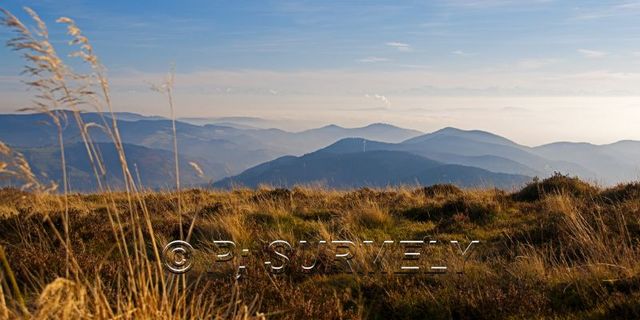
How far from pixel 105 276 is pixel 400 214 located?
24.2 ft

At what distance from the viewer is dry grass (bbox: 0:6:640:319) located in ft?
13.1

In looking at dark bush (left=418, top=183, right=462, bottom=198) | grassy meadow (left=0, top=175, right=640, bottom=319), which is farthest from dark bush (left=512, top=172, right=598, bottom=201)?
dark bush (left=418, top=183, right=462, bottom=198)

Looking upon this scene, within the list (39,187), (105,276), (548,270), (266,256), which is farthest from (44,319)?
(548,270)

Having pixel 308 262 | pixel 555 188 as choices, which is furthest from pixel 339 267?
pixel 555 188

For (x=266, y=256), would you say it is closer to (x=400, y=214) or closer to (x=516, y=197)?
(x=400, y=214)

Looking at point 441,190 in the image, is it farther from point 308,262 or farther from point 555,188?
point 308,262

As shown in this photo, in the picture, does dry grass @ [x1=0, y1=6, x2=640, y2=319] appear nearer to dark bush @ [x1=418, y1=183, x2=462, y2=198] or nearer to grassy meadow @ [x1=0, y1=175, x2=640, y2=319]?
grassy meadow @ [x1=0, y1=175, x2=640, y2=319]

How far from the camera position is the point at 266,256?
7711mm

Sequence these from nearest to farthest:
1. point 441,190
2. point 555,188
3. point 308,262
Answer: point 308,262, point 555,188, point 441,190

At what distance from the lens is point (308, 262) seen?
7516 mm

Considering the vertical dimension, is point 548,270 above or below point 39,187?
below

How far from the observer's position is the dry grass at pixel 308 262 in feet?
13.1

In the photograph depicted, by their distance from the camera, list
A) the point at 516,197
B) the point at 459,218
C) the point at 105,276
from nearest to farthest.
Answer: the point at 105,276 < the point at 459,218 < the point at 516,197

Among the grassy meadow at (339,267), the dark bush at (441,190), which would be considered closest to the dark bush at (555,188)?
the grassy meadow at (339,267)
